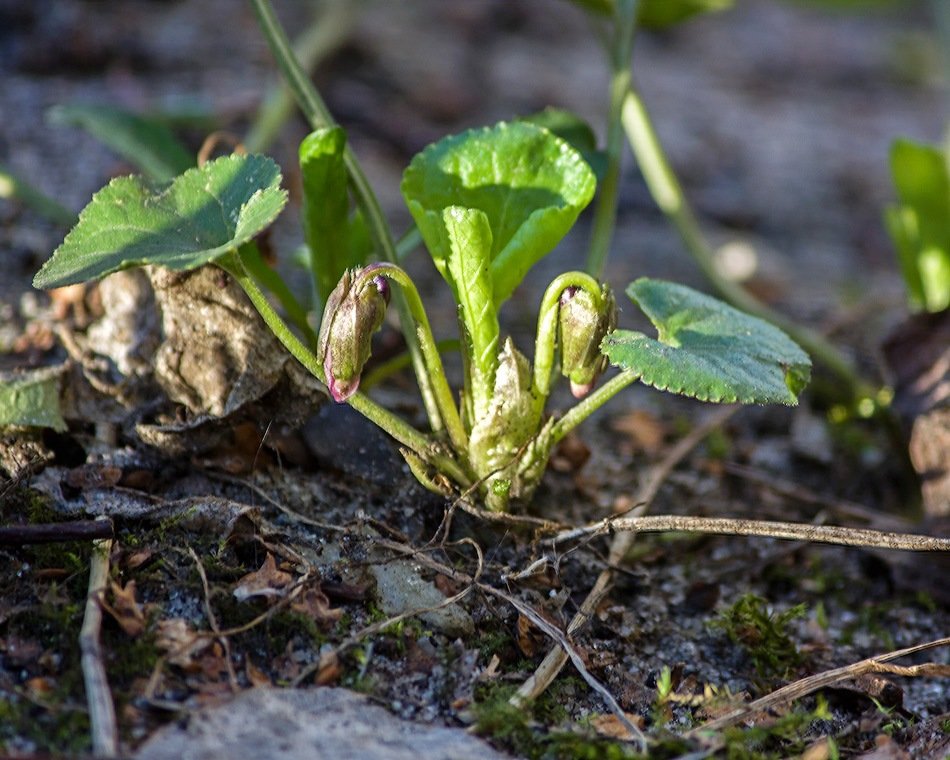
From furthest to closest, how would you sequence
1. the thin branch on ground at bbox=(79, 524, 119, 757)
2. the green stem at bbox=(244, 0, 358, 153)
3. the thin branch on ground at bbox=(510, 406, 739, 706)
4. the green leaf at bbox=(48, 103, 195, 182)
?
the green stem at bbox=(244, 0, 358, 153) → the green leaf at bbox=(48, 103, 195, 182) → the thin branch on ground at bbox=(510, 406, 739, 706) → the thin branch on ground at bbox=(79, 524, 119, 757)

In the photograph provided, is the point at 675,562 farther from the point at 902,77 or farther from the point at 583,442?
the point at 902,77

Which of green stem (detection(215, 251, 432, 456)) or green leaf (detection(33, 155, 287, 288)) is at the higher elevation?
green leaf (detection(33, 155, 287, 288))

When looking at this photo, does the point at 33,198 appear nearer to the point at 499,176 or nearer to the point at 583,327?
the point at 499,176

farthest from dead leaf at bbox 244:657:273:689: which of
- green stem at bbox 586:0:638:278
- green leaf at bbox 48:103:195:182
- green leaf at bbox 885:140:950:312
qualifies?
green leaf at bbox 885:140:950:312

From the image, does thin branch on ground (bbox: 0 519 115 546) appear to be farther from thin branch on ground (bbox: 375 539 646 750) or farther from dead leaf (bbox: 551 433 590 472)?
dead leaf (bbox: 551 433 590 472)

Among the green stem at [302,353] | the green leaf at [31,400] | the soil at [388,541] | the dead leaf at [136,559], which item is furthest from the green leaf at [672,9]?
the dead leaf at [136,559]
